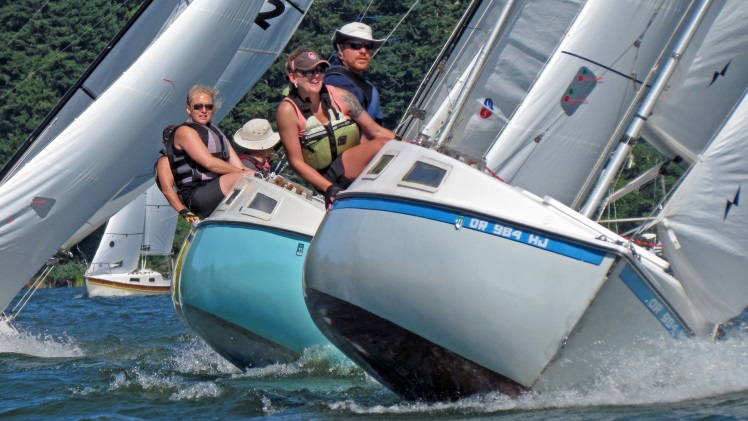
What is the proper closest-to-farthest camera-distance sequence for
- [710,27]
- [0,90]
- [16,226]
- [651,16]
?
[710,27], [651,16], [16,226], [0,90]

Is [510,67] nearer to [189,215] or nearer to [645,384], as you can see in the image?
[189,215]

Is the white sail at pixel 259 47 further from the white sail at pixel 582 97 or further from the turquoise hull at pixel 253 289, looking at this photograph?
the white sail at pixel 582 97

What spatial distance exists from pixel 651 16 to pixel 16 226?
5.57m

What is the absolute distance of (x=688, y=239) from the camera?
266 inches

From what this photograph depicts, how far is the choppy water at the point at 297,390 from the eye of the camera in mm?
6312

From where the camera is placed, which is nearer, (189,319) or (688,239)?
(688,239)

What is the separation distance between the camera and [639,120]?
7.55 meters

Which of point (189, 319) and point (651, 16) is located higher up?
point (651, 16)

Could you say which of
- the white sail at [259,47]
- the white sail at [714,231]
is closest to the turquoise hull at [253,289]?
the white sail at [714,231]

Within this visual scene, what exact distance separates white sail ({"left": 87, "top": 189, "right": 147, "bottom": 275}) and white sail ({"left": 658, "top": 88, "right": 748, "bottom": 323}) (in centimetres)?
2648

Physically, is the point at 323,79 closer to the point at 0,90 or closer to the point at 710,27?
the point at 710,27

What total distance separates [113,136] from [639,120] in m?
5.88

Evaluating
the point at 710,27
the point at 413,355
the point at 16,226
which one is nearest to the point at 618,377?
the point at 413,355

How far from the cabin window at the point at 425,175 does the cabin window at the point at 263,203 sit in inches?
96.0
